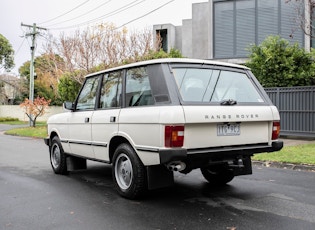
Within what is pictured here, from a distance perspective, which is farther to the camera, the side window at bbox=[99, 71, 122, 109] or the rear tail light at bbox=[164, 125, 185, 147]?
the side window at bbox=[99, 71, 122, 109]

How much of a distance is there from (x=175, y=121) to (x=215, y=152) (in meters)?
0.76

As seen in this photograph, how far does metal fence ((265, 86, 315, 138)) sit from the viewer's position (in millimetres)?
12648

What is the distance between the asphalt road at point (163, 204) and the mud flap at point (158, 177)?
1.03 ft

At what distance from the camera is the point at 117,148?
5.19 metres

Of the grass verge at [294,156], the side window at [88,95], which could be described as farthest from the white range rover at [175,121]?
the grass verge at [294,156]

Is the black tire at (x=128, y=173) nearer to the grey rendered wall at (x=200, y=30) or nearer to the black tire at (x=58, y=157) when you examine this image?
the black tire at (x=58, y=157)

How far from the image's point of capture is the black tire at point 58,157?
7.03m

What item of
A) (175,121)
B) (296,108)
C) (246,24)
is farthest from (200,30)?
(175,121)

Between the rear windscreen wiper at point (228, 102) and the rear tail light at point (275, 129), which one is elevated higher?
the rear windscreen wiper at point (228, 102)

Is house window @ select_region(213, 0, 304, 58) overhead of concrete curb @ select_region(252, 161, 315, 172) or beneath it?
overhead

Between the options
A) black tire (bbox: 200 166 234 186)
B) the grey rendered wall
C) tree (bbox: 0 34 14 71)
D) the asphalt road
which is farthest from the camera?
tree (bbox: 0 34 14 71)

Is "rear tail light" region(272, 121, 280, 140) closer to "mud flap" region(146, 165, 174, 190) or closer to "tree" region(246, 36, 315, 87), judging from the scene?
"mud flap" region(146, 165, 174, 190)

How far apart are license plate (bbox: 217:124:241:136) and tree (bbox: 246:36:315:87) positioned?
9.64 meters

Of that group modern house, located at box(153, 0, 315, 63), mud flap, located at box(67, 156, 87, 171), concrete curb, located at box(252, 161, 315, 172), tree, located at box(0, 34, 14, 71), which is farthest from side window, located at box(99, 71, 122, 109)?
tree, located at box(0, 34, 14, 71)
